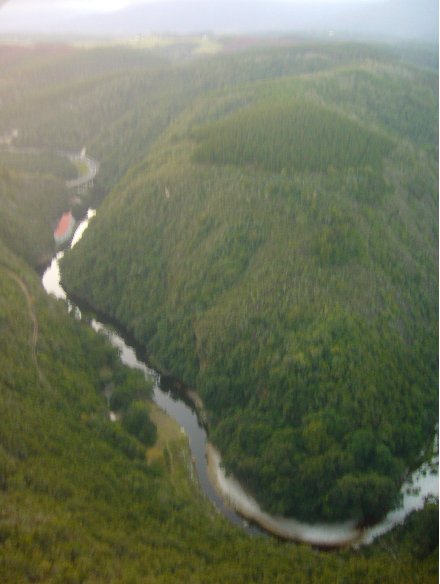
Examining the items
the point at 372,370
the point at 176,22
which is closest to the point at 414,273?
the point at 372,370

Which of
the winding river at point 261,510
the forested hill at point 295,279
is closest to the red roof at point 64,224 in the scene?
the forested hill at point 295,279

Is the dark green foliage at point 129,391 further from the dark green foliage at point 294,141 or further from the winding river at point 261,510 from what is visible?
the dark green foliage at point 294,141

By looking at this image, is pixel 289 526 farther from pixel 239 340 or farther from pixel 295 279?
pixel 295 279

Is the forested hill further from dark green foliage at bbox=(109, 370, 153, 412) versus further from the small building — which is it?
the small building

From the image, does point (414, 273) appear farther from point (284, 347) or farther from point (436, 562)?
point (436, 562)

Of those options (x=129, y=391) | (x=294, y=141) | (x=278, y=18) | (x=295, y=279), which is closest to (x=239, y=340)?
(x=295, y=279)

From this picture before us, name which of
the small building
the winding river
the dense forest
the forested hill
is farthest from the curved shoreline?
the small building
